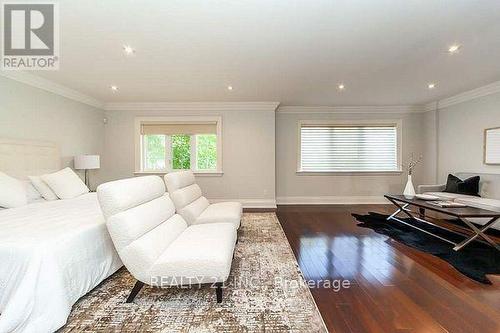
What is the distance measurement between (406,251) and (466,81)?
321 centimetres

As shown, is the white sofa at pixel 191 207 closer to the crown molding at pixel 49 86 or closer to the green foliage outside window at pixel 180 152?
the green foliage outside window at pixel 180 152

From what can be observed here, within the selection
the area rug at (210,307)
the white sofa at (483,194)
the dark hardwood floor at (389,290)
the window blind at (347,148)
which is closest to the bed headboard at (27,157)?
the area rug at (210,307)

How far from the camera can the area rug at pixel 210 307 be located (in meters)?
1.60

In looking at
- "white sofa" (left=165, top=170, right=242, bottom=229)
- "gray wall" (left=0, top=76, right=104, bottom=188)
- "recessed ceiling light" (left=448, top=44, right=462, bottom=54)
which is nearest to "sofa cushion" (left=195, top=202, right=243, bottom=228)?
"white sofa" (left=165, top=170, right=242, bottom=229)

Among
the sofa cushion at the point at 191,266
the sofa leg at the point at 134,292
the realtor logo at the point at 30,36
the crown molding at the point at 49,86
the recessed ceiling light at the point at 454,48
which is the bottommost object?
the sofa leg at the point at 134,292

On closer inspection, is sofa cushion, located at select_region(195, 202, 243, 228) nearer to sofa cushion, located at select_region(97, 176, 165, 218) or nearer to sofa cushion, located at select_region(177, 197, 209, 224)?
sofa cushion, located at select_region(177, 197, 209, 224)

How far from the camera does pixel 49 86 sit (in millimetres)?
3848

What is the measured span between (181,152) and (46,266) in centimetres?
416

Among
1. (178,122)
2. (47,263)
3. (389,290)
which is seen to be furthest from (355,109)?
(47,263)

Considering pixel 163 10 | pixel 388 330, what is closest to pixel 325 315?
pixel 388 330

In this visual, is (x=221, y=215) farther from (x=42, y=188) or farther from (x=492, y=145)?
(x=492, y=145)

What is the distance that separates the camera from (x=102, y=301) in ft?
6.16

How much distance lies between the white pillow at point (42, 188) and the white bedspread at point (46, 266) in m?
1.05

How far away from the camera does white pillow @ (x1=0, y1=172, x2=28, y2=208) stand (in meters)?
2.54
